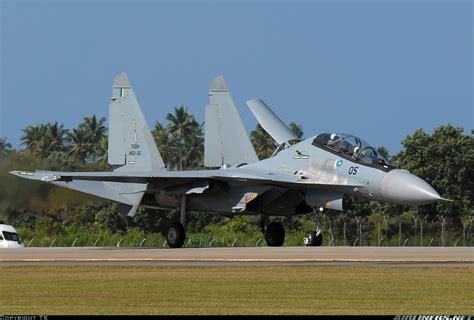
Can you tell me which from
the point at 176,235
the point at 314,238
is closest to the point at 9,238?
the point at 176,235

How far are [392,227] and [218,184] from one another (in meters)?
22.6

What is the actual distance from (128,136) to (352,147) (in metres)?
9.60

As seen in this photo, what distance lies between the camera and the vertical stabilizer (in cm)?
3894

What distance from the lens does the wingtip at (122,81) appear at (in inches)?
1549

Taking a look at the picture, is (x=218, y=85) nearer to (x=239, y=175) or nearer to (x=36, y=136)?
(x=239, y=175)

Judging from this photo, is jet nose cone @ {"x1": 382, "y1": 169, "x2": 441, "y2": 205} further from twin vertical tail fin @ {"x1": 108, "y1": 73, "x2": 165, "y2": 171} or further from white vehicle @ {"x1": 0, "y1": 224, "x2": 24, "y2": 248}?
white vehicle @ {"x1": 0, "y1": 224, "x2": 24, "y2": 248}

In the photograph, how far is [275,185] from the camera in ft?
112

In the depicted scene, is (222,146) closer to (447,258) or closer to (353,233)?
(447,258)

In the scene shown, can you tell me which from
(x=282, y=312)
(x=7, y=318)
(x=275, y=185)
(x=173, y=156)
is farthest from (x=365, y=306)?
(x=173, y=156)

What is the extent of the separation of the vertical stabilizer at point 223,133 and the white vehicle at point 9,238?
27.7 ft

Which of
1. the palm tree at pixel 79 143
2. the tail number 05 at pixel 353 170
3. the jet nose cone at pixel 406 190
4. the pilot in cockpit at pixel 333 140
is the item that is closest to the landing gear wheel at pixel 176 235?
the pilot in cockpit at pixel 333 140

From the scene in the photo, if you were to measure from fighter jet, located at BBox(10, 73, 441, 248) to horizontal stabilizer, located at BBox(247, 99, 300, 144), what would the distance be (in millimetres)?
33

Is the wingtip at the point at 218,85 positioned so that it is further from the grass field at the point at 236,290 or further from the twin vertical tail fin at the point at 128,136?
the grass field at the point at 236,290

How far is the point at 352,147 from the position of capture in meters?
32.5
